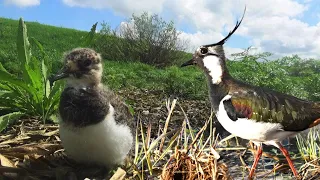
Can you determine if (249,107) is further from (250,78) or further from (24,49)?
(250,78)

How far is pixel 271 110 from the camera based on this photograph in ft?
12.7

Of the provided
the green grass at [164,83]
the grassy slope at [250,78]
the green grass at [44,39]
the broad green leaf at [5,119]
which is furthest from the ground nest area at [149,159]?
the green grass at [44,39]

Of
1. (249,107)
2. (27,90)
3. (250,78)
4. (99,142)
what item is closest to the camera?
(99,142)

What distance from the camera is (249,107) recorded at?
3.79 meters

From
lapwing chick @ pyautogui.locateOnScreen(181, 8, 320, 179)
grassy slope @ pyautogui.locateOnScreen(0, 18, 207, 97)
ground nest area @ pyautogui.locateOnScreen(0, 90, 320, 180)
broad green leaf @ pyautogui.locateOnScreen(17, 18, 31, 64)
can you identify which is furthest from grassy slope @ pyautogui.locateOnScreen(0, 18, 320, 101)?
lapwing chick @ pyautogui.locateOnScreen(181, 8, 320, 179)

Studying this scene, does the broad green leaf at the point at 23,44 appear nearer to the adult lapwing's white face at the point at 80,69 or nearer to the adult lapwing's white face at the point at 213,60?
the adult lapwing's white face at the point at 80,69

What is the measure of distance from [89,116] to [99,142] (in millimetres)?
247

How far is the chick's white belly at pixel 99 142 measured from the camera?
11.2ft

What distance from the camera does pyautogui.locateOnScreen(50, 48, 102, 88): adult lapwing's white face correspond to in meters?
3.49

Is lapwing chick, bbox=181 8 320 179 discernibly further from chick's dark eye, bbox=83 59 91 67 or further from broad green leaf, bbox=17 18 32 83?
broad green leaf, bbox=17 18 32 83

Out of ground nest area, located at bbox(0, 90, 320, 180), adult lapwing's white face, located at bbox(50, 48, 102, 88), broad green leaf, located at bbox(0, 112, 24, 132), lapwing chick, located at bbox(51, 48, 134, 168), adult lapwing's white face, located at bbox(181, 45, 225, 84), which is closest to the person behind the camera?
ground nest area, located at bbox(0, 90, 320, 180)

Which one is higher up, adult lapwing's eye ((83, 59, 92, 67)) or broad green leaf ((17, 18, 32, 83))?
broad green leaf ((17, 18, 32, 83))

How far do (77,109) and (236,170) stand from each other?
187 cm

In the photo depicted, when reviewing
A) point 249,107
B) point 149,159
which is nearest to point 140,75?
point 249,107
